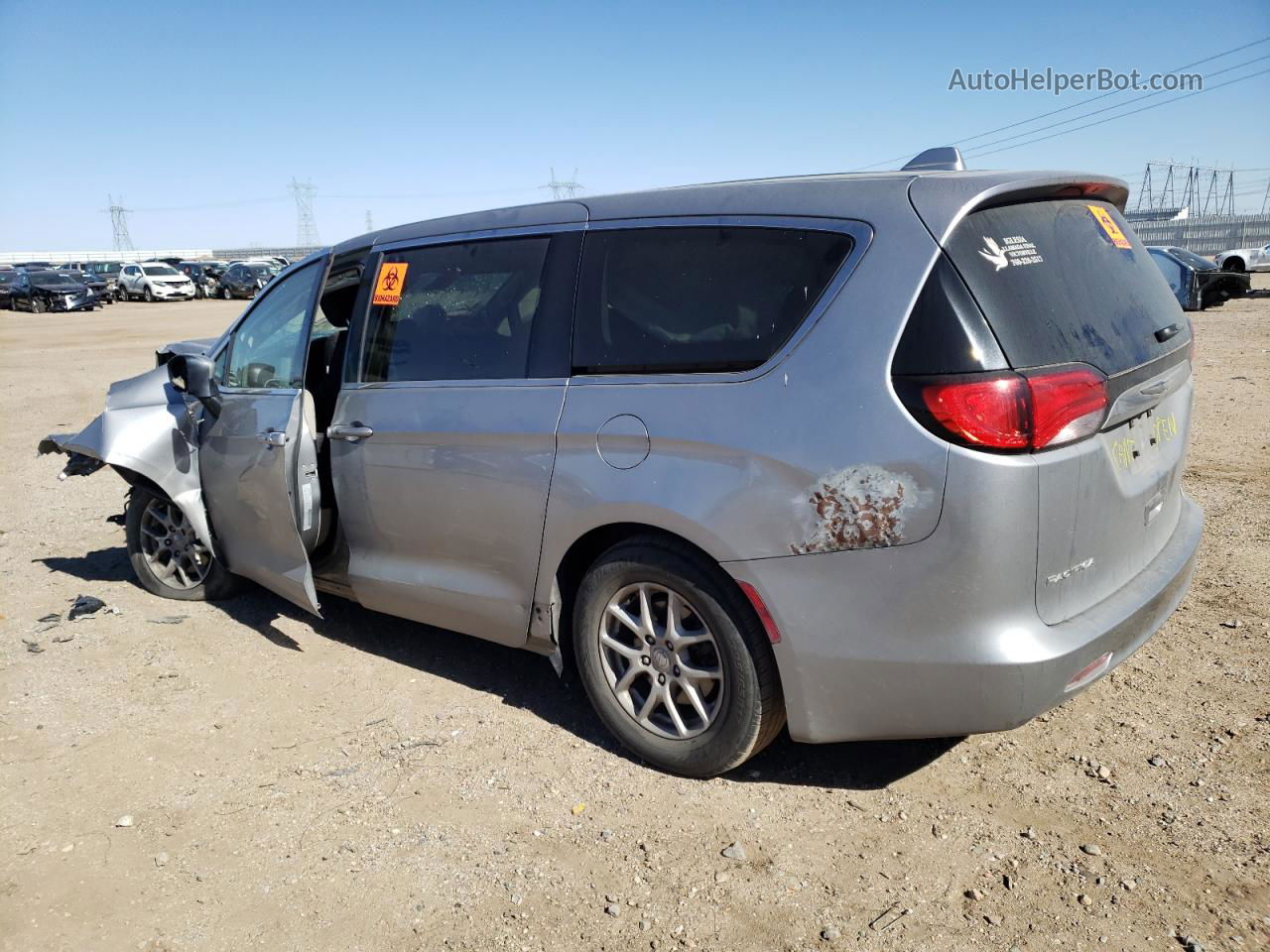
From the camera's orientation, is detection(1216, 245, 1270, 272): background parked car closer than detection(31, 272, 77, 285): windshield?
Yes

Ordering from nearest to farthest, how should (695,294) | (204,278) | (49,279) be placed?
1. (695,294)
2. (49,279)
3. (204,278)

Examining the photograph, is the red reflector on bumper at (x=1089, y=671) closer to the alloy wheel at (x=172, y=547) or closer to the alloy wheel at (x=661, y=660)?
the alloy wheel at (x=661, y=660)

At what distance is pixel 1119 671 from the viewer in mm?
4012

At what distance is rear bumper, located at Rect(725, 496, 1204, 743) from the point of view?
2766mm

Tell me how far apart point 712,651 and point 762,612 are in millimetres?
343

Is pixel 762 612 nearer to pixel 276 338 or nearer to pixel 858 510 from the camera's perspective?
pixel 858 510

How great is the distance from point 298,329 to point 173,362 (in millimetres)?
778

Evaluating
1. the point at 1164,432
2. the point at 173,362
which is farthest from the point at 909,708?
the point at 173,362

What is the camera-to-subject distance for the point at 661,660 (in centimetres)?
341

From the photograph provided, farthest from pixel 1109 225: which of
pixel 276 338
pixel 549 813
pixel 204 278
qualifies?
pixel 204 278

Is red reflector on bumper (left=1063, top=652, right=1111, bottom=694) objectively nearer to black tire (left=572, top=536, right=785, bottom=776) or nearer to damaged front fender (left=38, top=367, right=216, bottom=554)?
black tire (left=572, top=536, right=785, bottom=776)

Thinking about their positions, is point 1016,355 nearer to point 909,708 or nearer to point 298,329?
point 909,708

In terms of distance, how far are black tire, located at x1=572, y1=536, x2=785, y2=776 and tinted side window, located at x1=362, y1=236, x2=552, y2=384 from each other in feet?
2.90

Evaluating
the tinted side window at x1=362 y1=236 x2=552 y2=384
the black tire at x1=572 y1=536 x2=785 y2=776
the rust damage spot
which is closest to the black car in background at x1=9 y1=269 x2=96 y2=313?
the tinted side window at x1=362 y1=236 x2=552 y2=384
